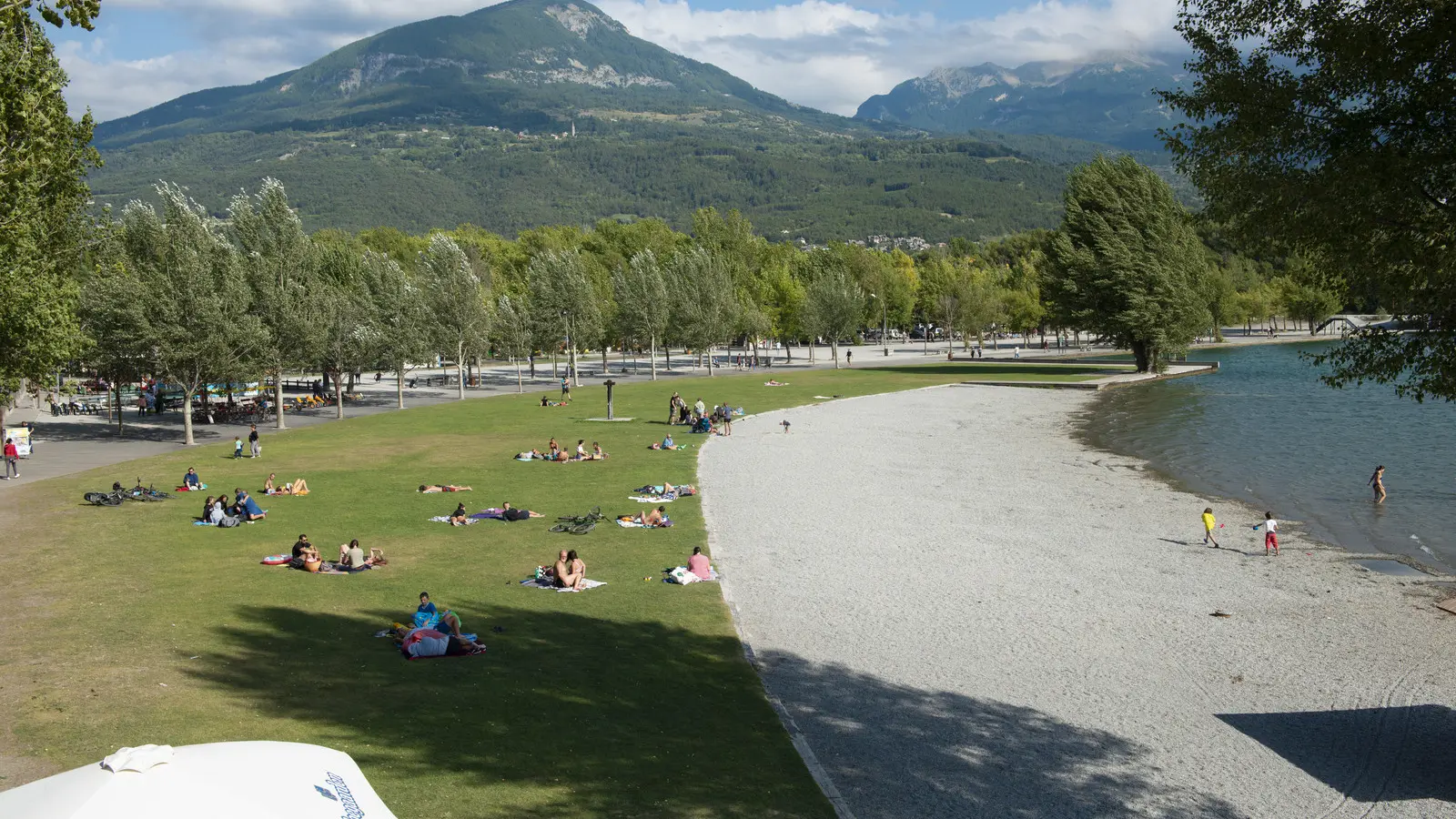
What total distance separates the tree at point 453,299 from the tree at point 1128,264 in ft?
151

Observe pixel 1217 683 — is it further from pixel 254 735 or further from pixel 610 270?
pixel 610 270

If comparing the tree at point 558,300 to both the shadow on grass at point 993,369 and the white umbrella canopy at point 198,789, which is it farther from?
the white umbrella canopy at point 198,789

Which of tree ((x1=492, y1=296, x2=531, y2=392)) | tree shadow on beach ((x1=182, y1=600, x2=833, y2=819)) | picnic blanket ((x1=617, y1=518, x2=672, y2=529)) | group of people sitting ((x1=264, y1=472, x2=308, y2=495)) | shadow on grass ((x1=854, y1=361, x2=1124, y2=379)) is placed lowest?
tree shadow on beach ((x1=182, y1=600, x2=833, y2=819))

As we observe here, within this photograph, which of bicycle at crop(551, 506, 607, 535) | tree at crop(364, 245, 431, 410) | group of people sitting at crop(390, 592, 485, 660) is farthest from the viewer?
tree at crop(364, 245, 431, 410)

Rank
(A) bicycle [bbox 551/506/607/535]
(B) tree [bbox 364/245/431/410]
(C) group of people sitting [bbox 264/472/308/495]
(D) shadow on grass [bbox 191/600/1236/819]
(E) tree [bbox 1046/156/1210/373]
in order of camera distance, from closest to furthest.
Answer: (D) shadow on grass [bbox 191/600/1236/819]
(A) bicycle [bbox 551/506/607/535]
(C) group of people sitting [bbox 264/472/308/495]
(B) tree [bbox 364/245/431/410]
(E) tree [bbox 1046/156/1210/373]

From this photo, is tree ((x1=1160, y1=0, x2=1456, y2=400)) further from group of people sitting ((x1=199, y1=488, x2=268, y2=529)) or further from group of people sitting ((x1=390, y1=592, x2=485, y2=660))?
group of people sitting ((x1=199, y1=488, x2=268, y2=529))

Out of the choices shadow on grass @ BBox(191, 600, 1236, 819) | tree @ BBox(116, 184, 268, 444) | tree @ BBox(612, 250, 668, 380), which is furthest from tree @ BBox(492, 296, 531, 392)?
shadow on grass @ BBox(191, 600, 1236, 819)

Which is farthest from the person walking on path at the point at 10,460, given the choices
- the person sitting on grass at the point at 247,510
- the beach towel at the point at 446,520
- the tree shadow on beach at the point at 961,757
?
the tree shadow on beach at the point at 961,757

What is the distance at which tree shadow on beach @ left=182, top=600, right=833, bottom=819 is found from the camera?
36.6 ft

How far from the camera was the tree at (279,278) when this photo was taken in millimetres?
49219

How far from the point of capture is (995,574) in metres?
22.7

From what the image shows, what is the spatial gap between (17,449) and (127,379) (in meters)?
8.56

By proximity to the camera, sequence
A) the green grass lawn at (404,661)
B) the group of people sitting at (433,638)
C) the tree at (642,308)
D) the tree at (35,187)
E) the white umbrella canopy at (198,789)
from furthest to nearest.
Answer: the tree at (642,308) → the tree at (35,187) → the group of people sitting at (433,638) → the green grass lawn at (404,661) → the white umbrella canopy at (198,789)

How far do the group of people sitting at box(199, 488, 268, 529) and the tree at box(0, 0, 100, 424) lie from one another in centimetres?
515
